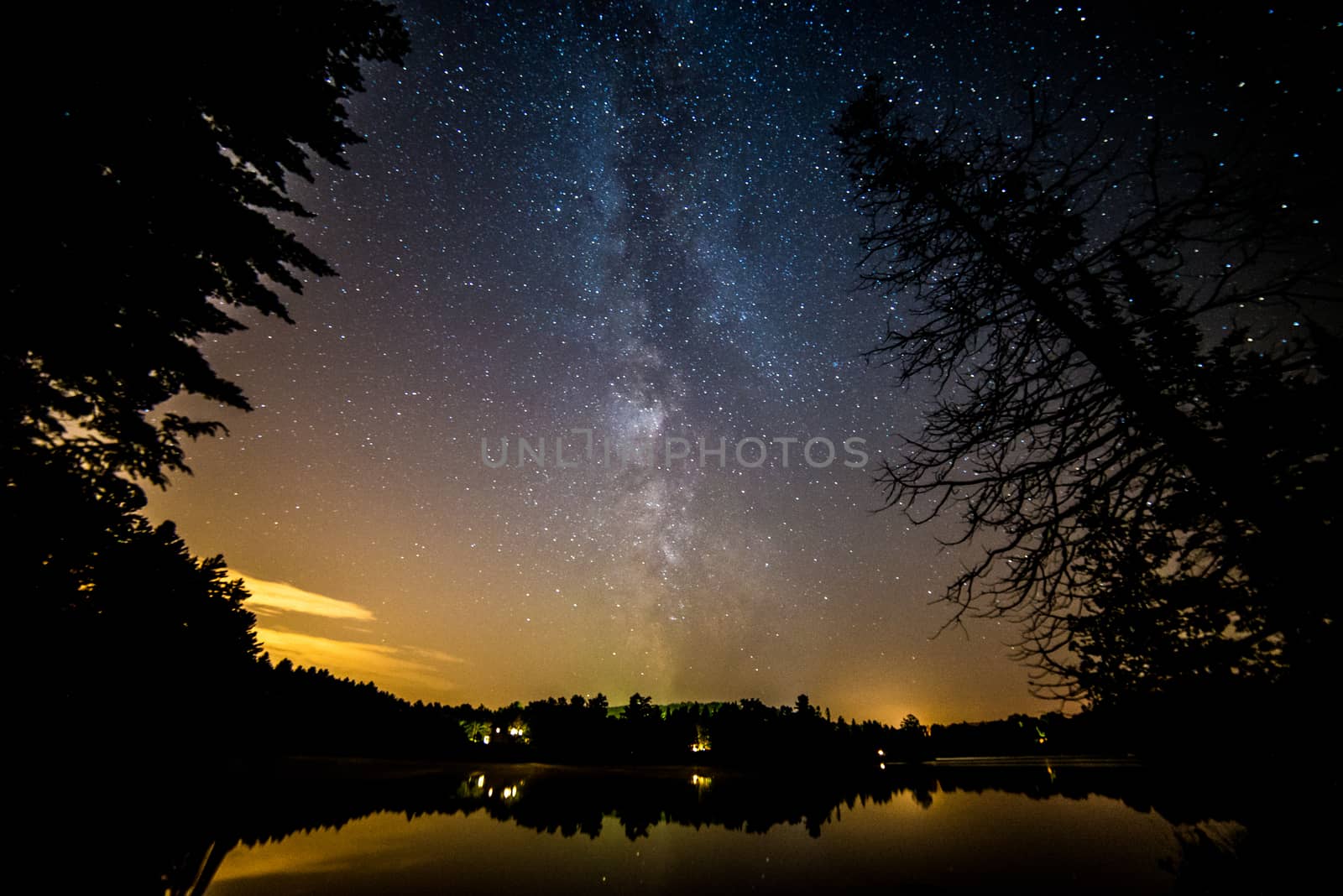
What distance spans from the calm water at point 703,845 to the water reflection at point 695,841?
0.16ft

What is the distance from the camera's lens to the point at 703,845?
927 cm

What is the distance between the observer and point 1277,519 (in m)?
3.07

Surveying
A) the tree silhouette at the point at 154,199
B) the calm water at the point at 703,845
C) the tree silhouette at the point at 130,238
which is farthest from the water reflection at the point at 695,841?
the tree silhouette at the point at 154,199

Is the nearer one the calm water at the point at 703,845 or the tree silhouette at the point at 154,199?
the tree silhouette at the point at 154,199

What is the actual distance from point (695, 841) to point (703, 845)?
1.36 ft

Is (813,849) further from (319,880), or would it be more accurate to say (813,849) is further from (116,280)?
(116,280)

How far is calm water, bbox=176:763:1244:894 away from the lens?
6.50 metres

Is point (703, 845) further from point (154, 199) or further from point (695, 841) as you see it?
point (154, 199)

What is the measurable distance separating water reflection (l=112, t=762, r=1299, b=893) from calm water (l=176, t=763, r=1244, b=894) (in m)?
0.05

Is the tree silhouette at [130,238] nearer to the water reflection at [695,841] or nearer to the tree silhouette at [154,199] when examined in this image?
the tree silhouette at [154,199]

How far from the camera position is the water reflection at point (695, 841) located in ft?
21.4

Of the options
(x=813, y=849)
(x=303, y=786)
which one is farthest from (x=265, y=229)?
(x=303, y=786)

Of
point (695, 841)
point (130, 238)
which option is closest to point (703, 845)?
point (695, 841)

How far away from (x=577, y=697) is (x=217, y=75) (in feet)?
186
